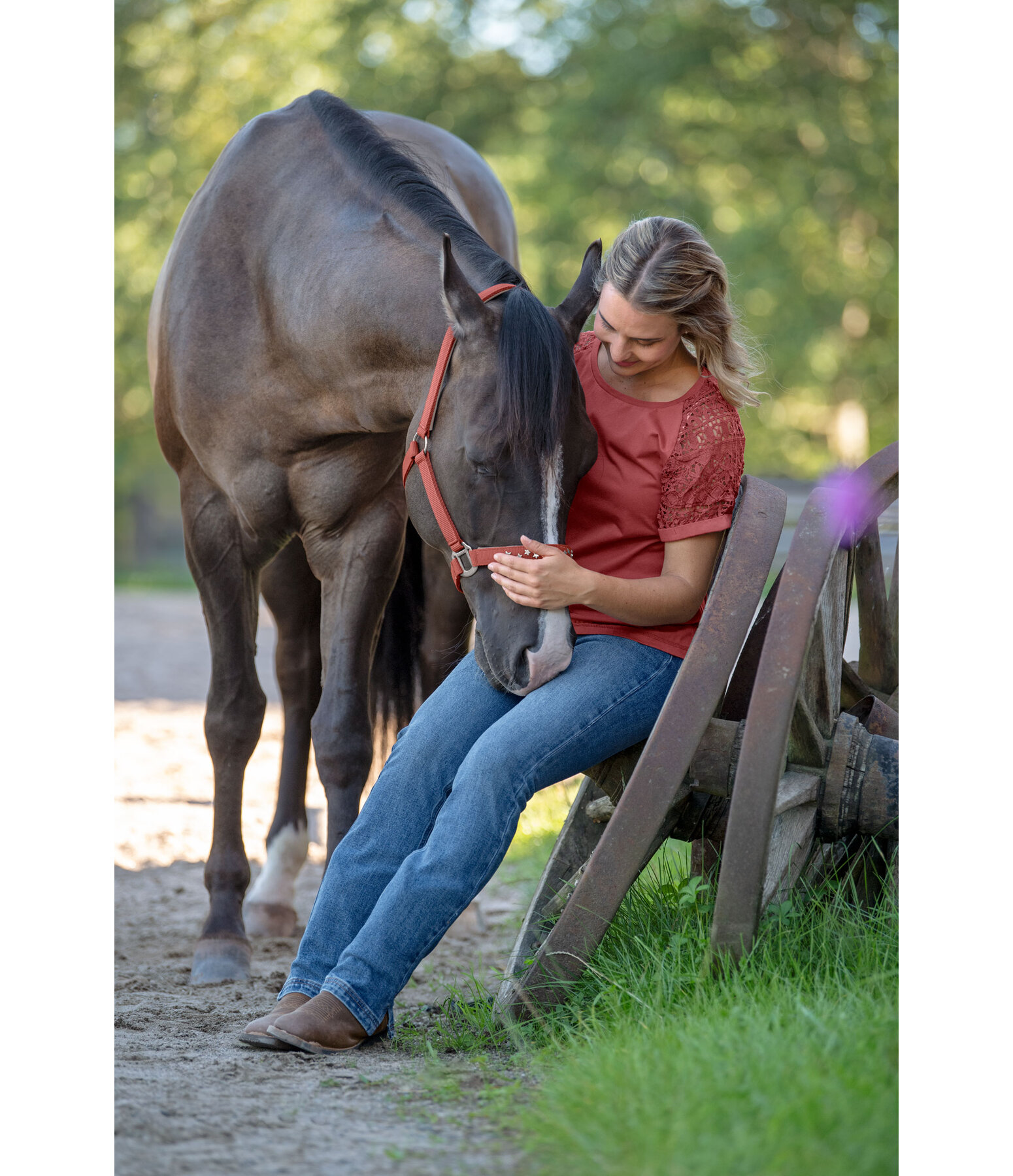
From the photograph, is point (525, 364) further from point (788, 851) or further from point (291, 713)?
point (291, 713)

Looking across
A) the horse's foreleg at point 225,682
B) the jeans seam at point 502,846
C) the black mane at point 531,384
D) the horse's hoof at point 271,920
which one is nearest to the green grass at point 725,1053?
the jeans seam at point 502,846

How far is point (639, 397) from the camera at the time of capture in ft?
8.20

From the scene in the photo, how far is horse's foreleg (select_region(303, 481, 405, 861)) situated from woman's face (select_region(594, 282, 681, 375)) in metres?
1.07

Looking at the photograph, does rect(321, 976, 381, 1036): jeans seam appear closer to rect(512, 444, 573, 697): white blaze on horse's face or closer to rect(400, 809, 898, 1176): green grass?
rect(400, 809, 898, 1176): green grass

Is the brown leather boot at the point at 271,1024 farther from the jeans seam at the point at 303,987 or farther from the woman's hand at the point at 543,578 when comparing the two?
the woman's hand at the point at 543,578

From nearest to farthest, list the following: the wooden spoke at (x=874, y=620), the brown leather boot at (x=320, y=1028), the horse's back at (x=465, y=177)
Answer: the brown leather boot at (x=320, y=1028) → the wooden spoke at (x=874, y=620) → the horse's back at (x=465, y=177)

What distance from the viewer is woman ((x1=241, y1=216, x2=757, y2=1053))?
2.25m

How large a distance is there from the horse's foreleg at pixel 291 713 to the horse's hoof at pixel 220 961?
19.2 inches

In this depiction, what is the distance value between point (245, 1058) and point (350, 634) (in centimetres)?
129

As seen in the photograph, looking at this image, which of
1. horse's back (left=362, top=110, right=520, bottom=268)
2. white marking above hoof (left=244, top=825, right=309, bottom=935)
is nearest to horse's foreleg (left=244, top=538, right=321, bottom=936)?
white marking above hoof (left=244, top=825, right=309, bottom=935)

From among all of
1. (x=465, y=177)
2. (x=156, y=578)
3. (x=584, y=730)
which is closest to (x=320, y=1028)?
(x=584, y=730)

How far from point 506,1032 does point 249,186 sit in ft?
7.53

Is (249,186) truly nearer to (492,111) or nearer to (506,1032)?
(506,1032)

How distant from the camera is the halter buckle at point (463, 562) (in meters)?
2.43
